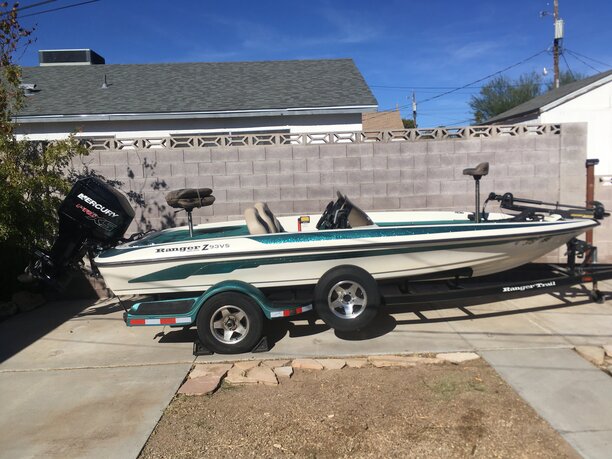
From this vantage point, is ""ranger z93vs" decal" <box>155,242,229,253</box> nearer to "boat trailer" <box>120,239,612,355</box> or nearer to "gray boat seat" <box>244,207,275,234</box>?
"boat trailer" <box>120,239,612,355</box>

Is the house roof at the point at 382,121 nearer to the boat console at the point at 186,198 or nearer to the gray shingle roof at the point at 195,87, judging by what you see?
the gray shingle roof at the point at 195,87

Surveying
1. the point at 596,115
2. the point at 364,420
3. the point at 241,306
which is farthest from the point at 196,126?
the point at 596,115

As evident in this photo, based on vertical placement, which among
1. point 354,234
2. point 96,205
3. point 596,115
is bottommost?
point 354,234

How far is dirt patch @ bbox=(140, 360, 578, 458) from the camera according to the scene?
3256 mm

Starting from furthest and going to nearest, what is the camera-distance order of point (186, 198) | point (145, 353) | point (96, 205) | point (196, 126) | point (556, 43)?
point (556, 43)
point (196, 126)
point (96, 205)
point (186, 198)
point (145, 353)

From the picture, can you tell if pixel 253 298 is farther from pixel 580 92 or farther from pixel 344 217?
pixel 580 92

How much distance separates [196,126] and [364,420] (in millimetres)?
8755

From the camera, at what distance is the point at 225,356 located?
4977 mm

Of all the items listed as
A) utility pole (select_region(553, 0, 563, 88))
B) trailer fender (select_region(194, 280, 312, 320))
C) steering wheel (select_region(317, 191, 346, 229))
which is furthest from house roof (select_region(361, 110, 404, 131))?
trailer fender (select_region(194, 280, 312, 320))

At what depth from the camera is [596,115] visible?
1817 centimetres

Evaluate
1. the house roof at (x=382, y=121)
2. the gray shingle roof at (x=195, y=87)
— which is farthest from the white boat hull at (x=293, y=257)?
the house roof at (x=382, y=121)

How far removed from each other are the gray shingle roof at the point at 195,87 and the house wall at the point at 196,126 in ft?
0.93

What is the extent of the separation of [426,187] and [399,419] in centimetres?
457

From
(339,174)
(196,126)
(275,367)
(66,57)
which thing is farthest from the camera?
(66,57)
